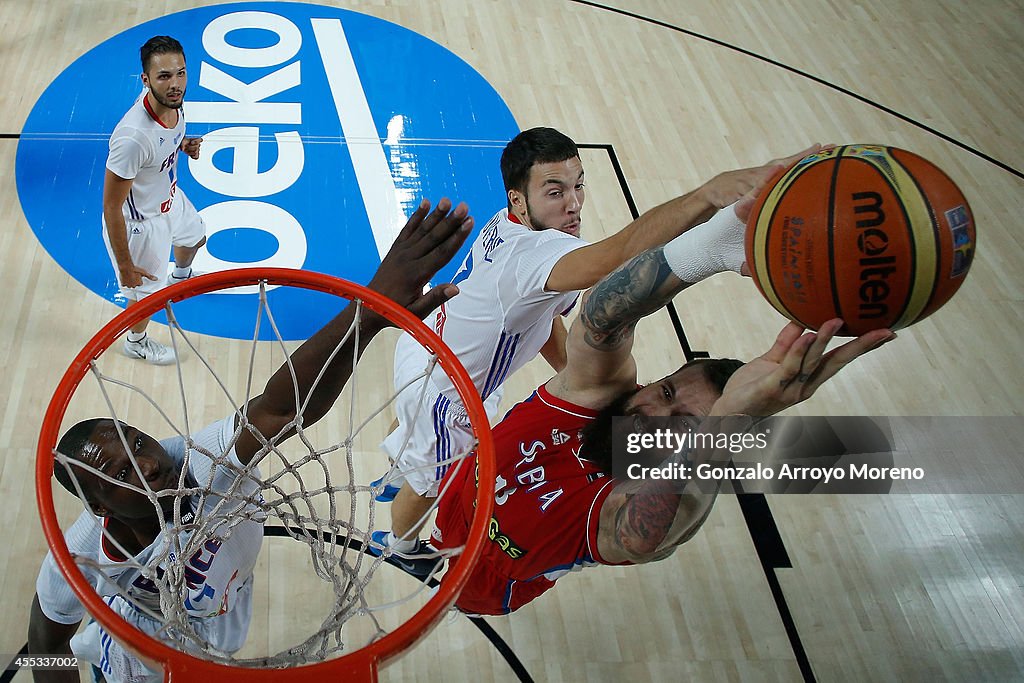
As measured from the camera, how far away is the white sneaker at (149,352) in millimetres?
4402

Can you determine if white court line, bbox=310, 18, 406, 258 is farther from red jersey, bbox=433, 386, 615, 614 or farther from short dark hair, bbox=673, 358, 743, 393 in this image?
short dark hair, bbox=673, 358, 743, 393

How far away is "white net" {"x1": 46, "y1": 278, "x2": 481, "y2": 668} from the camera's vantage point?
233cm

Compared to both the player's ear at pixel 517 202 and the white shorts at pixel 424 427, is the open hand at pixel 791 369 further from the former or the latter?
the player's ear at pixel 517 202

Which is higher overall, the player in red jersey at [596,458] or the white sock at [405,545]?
the player in red jersey at [596,458]

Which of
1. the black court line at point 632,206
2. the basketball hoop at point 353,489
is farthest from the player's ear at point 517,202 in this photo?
the basketball hoop at point 353,489

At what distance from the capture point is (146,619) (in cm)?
256

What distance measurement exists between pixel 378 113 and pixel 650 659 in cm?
379

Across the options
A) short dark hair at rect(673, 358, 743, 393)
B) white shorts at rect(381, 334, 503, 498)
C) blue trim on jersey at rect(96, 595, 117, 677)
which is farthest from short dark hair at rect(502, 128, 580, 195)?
blue trim on jersey at rect(96, 595, 117, 677)

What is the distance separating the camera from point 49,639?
105 inches

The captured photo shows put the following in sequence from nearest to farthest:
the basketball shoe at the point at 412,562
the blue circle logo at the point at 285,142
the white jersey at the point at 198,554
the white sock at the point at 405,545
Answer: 1. the white jersey at the point at 198,554
2. the white sock at the point at 405,545
3. the basketball shoe at the point at 412,562
4. the blue circle logo at the point at 285,142

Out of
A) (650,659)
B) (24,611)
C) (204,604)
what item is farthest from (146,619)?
(650,659)

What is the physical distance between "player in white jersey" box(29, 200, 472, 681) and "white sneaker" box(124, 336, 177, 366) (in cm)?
A: 176

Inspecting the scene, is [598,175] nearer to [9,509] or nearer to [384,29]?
[384,29]

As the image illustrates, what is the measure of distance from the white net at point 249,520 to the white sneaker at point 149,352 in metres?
0.05
